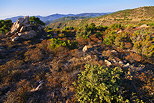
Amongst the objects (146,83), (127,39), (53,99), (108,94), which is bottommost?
(53,99)

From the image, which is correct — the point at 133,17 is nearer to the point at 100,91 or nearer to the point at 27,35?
the point at 27,35

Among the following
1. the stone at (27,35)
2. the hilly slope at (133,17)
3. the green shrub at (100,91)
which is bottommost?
the green shrub at (100,91)

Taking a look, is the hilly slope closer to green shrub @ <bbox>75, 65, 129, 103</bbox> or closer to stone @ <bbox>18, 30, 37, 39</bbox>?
stone @ <bbox>18, 30, 37, 39</bbox>

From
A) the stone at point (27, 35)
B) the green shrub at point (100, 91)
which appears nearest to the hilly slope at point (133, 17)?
the stone at point (27, 35)

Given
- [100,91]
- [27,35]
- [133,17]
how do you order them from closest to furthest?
[100,91] < [27,35] < [133,17]

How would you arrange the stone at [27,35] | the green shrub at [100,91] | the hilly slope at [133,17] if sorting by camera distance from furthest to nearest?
the hilly slope at [133,17] < the stone at [27,35] < the green shrub at [100,91]

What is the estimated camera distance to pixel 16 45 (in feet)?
45.7

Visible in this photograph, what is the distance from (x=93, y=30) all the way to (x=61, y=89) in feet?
59.9

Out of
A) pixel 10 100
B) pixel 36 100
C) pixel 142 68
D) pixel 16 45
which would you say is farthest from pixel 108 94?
pixel 16 45

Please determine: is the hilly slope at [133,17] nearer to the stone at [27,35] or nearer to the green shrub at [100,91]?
the stone at [27,35]

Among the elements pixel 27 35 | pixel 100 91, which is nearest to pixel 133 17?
pixel 27 35

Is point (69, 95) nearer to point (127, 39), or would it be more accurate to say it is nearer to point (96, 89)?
point (96, 89)

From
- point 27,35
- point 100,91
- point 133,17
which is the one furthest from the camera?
point 133,17

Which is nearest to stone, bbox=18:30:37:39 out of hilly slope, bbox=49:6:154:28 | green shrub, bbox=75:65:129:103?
green shrub, bbox=75:65:129:103
